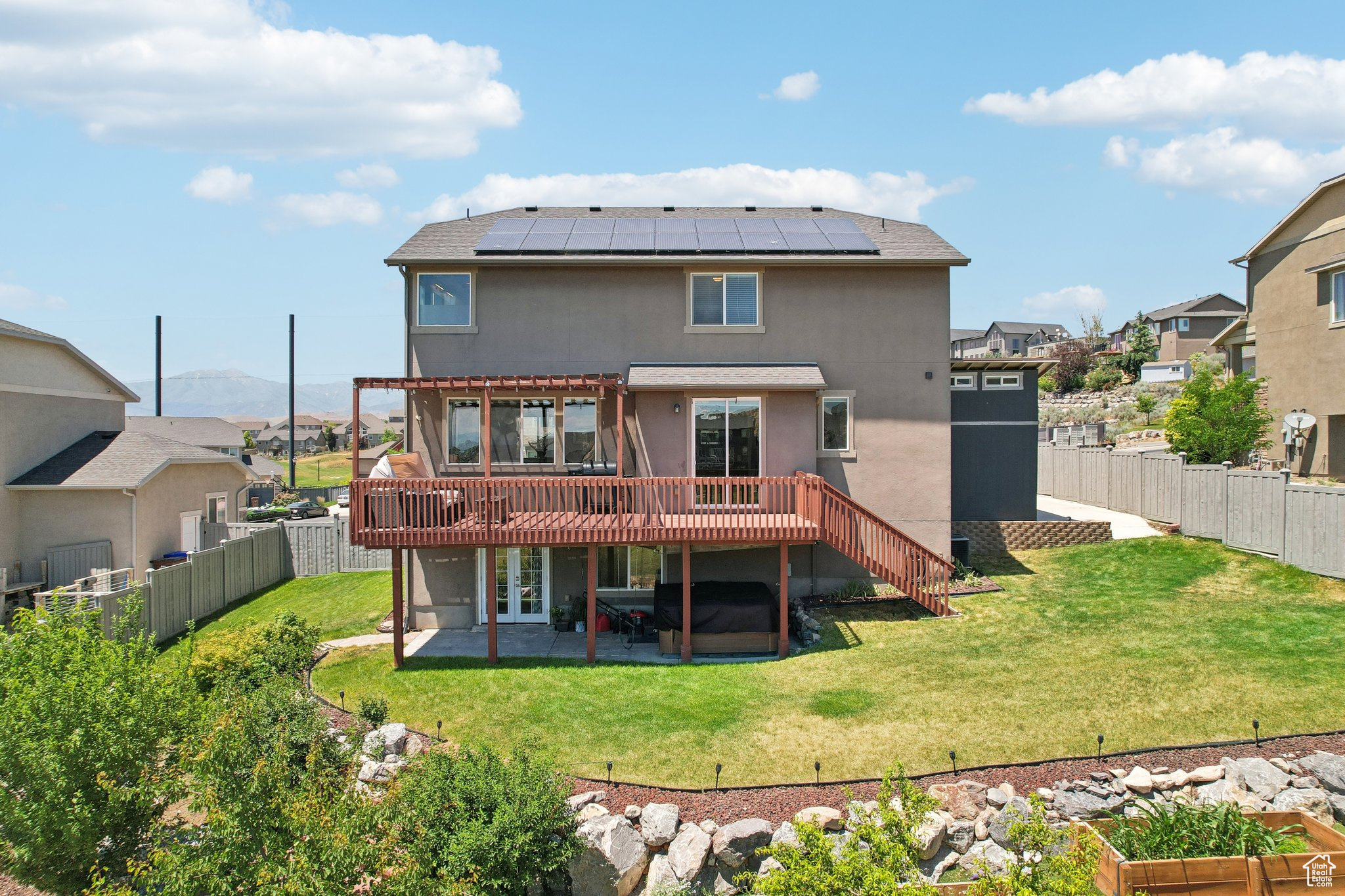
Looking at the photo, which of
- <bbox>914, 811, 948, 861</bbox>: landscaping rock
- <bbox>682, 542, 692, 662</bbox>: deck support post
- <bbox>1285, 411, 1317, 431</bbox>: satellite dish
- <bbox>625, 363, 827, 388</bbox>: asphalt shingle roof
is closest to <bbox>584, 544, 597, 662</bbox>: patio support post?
<bbox>682, 542, 692, 662</bbox>: deck support post

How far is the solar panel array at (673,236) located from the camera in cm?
1433

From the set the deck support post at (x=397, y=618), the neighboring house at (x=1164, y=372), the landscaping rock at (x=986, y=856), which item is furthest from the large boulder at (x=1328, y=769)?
the neighboring house at (x=1164, y=372)

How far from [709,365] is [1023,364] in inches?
315

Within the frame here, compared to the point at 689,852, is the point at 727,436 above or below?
above

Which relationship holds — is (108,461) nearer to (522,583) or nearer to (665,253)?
(522,583)

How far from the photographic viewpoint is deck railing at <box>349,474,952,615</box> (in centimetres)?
1211

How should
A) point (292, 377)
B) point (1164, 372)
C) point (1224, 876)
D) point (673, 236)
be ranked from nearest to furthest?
point (1224, 876), point (673, 236), point (292, 377), point (1164, 372)

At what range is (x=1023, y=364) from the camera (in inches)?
664

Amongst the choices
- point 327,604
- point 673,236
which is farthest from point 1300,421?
point 327,604

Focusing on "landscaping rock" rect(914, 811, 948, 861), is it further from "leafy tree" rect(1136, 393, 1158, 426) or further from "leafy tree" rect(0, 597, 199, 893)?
"leafy tree" rect(1136, 393, 1158, 426)

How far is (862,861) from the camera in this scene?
18.6ft

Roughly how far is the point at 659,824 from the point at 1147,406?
120 ft

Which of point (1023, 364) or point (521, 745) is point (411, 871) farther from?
point (1023, 364)

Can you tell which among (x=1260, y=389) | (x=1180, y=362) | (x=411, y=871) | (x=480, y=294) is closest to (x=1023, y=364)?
(x=1260, y=389)
